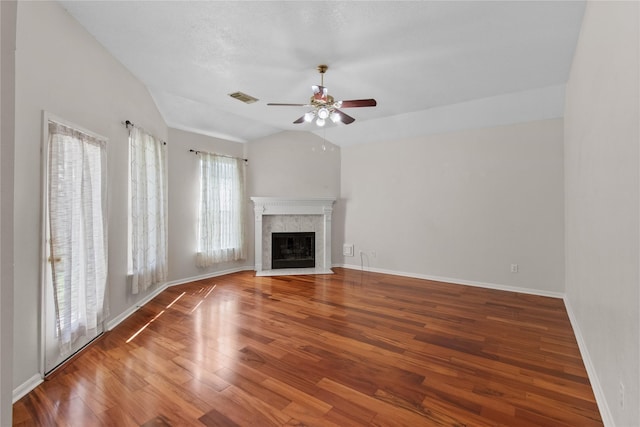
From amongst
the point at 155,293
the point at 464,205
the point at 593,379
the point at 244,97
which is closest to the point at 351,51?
the point at 244,97

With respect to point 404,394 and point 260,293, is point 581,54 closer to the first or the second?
point 404,394

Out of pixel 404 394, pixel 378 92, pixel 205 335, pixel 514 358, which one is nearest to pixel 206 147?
pixel 378 92

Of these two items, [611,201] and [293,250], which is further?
[293,250]

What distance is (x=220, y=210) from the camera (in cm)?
537

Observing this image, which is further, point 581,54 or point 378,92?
point 378,92

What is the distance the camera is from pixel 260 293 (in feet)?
14.2

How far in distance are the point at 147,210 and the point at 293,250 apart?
9.73 ft

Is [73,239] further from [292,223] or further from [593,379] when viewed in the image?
[593,379]

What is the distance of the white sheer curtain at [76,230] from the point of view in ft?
7.38

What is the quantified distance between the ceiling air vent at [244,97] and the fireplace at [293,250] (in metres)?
2.65

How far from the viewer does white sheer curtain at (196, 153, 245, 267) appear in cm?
510

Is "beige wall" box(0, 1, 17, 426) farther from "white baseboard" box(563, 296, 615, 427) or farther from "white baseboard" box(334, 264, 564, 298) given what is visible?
"white baseboard" box(334, 264, 564, 298)

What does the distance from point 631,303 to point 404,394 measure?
135cm

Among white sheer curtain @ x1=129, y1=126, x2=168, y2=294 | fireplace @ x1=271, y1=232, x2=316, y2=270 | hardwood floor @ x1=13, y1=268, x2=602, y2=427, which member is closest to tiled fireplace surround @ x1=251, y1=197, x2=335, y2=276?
fireplace @ x1=271, y1=232, x2=316, y2=270
